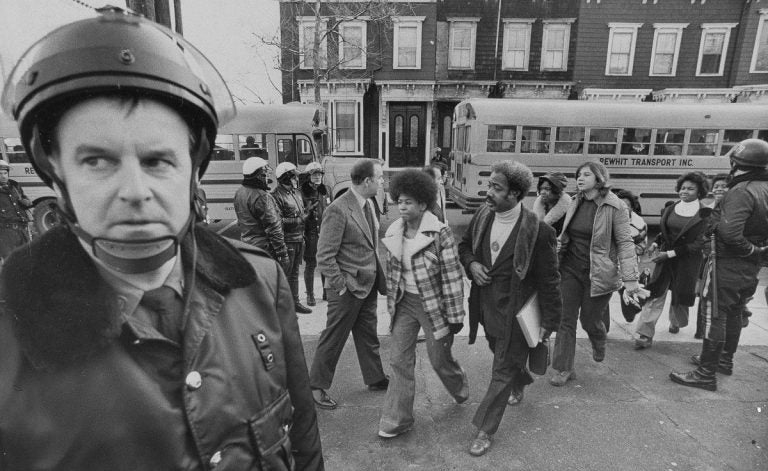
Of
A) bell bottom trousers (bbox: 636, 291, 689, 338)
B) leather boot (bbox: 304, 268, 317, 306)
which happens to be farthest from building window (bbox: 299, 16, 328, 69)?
bell bottom trousers (bbox: 636, 291, 689, 338)

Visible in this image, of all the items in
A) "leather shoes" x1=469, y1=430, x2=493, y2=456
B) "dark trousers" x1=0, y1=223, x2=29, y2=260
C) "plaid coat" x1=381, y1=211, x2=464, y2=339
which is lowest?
"leather shoes" x1=469, y1=430, x2=493, y2=456

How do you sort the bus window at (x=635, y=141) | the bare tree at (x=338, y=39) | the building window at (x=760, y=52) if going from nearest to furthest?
the bus window at (x=635, y=141) < the bare tree at (x=338, y=39) < the building window at (x=760, y=52)

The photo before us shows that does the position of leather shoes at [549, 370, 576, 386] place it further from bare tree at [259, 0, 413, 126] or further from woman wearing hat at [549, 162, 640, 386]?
bare tree at [259, 0, 413, 126]

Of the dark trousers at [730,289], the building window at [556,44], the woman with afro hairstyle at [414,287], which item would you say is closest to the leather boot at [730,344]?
the dark trousers at [730,289]

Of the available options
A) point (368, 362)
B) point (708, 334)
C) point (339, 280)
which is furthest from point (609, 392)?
point (339, 280)

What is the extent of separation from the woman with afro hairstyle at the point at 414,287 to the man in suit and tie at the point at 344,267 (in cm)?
38

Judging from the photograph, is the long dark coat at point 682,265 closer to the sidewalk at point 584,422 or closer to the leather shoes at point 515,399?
the sidewalk at point 584,422

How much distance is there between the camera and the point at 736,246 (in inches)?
144

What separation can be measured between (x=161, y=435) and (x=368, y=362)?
2.95 metres

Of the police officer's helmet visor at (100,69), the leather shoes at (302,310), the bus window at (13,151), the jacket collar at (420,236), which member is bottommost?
the leather shoes at (302,310)

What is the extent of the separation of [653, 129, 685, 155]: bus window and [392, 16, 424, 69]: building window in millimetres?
12135

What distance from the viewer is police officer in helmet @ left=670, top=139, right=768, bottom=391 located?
143 inches

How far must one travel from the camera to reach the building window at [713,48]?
19.9 m

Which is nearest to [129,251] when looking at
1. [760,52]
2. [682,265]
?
[682,265]
